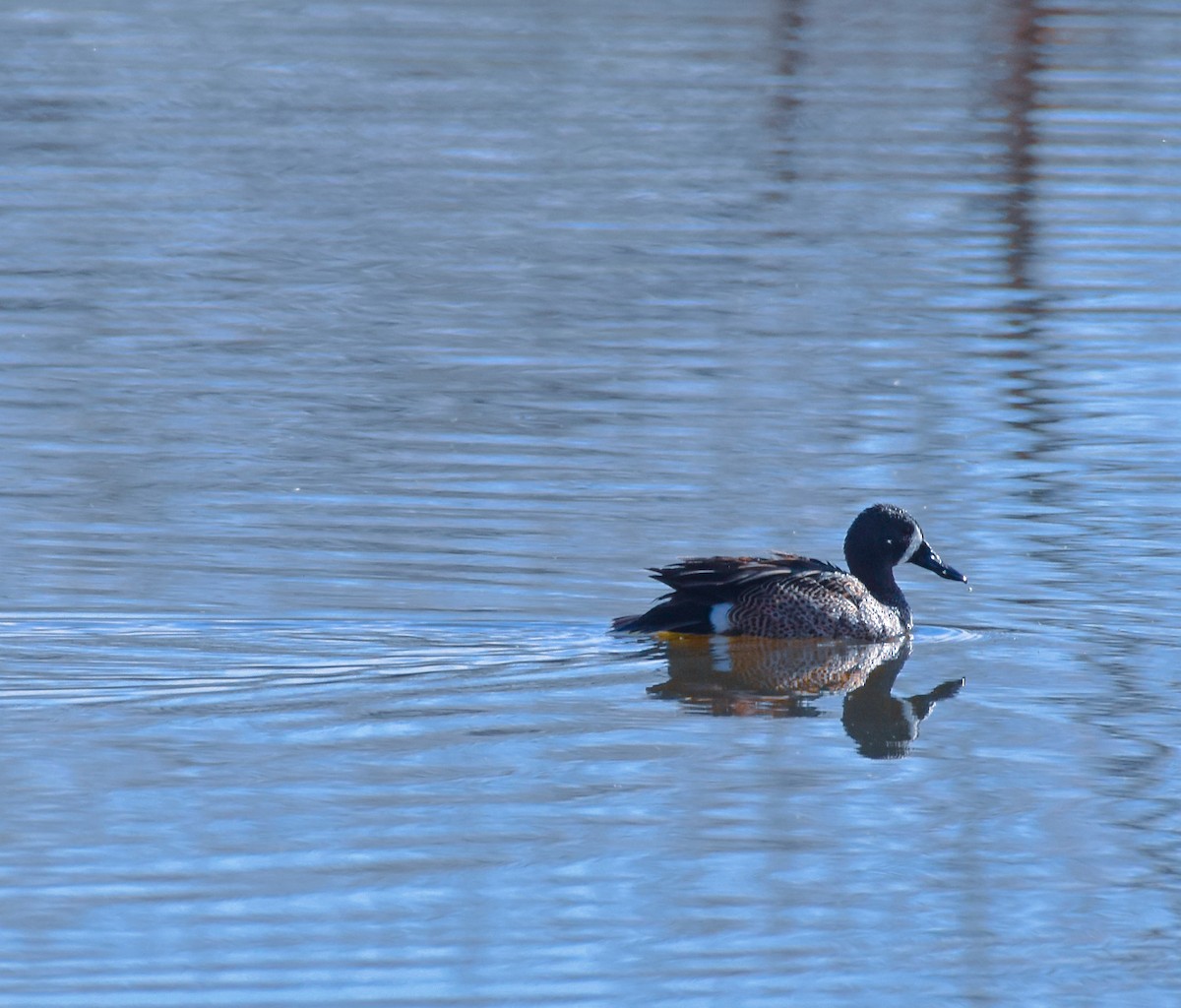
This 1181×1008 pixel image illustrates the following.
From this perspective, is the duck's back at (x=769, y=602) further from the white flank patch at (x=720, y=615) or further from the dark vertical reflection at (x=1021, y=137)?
the dark vertical reflection at (x=1021, y=137)

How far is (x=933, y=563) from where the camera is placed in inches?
384

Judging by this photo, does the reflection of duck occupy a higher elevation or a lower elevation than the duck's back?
lower

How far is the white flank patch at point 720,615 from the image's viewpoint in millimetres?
9422

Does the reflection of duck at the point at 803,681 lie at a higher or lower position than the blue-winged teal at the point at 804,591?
lower

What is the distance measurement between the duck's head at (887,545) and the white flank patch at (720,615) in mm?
675

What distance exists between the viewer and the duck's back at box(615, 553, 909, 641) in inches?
363

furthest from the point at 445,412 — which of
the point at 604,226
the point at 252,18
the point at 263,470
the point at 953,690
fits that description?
the point at 252,18

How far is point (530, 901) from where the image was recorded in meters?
6.45

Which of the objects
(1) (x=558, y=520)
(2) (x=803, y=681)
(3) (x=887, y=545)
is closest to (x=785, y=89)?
(1) (x=558, y=520)

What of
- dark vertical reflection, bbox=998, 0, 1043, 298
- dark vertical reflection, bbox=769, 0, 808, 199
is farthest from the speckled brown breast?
dark vertical reflection, bbox=769, 0, 808, 199

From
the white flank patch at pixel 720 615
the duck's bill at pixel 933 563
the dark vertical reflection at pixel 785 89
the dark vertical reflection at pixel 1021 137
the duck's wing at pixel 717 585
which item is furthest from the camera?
the dark vertical reflection at pixel 785 89

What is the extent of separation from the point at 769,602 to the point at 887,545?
654 mm

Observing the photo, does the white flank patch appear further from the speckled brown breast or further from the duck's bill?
the duck's bill

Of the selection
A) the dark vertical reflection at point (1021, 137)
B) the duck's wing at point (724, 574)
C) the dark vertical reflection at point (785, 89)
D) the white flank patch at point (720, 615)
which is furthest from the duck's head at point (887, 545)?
the dark vertical reflection at point (785, 89)
